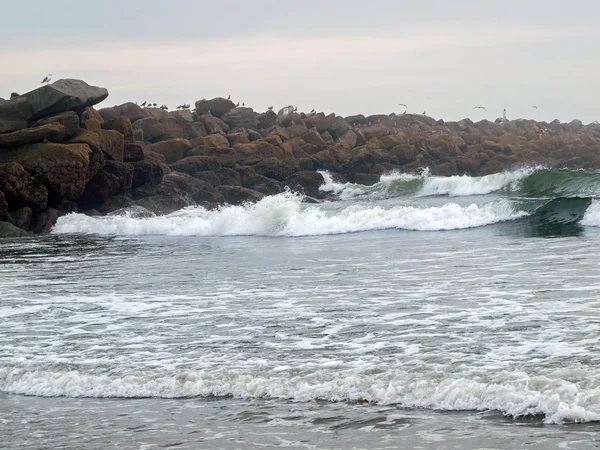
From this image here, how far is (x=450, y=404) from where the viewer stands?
21.9 ft

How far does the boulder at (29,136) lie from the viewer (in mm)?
26312

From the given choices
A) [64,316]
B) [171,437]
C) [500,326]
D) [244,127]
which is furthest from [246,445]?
[244,127]

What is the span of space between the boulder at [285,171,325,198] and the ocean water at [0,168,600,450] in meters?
19.6

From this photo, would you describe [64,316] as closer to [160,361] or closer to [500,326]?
[160,361]

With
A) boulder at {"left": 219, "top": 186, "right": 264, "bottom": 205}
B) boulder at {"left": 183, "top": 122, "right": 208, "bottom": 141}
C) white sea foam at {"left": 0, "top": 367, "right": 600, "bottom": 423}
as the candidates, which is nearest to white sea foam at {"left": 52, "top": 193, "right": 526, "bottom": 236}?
boulder at {"left": 219, "top": 186, "right": 264, "bottom": 205}

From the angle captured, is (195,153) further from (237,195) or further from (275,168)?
(237,195)

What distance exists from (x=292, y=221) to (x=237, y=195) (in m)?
9.83

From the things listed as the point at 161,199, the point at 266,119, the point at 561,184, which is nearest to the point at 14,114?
the point at 161,199

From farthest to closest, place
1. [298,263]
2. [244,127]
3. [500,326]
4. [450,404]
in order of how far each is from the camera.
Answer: [244,127], [298,263], [500,326], [450,404]

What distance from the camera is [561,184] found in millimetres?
32094

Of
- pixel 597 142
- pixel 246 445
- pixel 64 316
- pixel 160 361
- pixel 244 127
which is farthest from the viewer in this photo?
pixel 597 142

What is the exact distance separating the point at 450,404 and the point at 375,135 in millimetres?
45374

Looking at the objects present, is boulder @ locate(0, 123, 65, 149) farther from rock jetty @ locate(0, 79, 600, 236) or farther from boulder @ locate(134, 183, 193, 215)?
boulder @ locate(134, 183, 193, 215)

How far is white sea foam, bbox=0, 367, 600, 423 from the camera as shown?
6430mm
